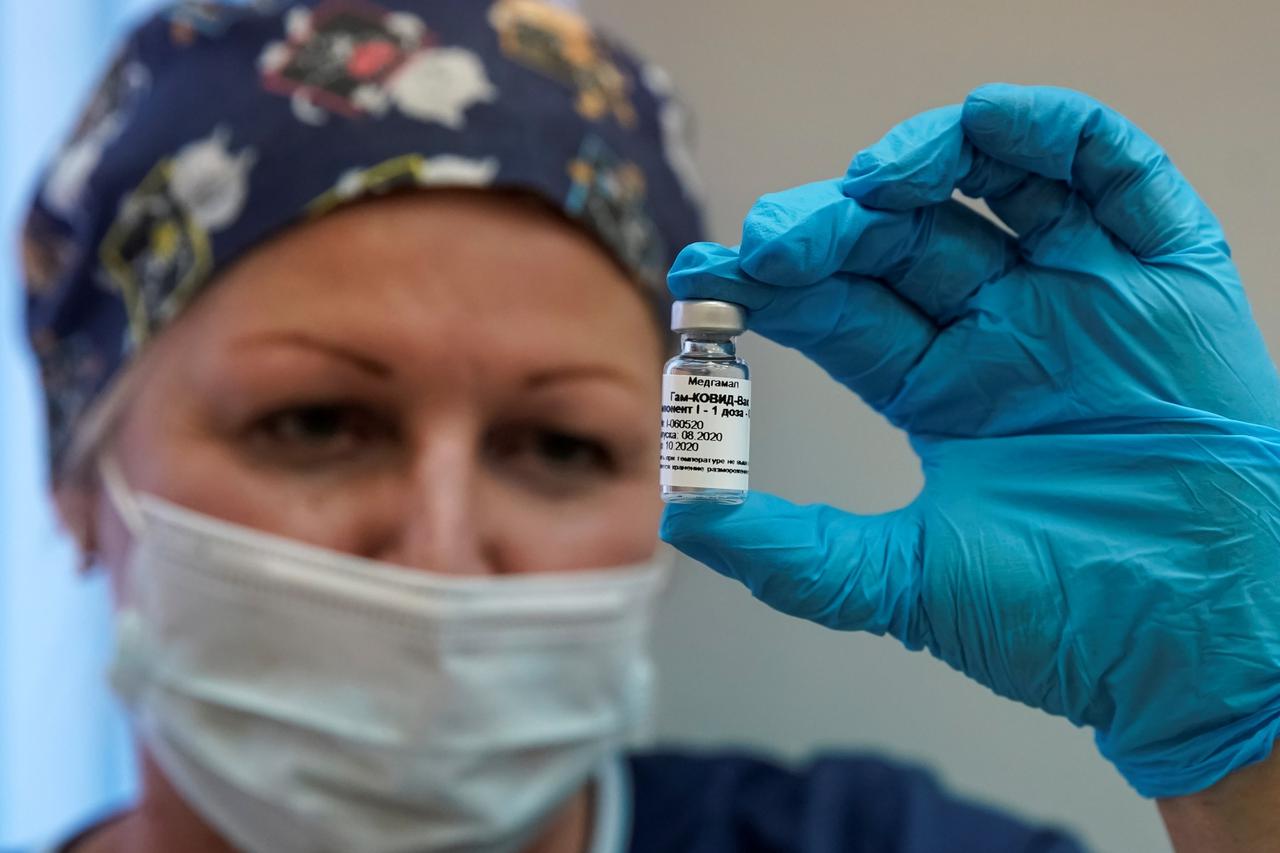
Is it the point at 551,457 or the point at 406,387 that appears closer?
the point at 406,387

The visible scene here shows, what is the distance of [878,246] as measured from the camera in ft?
2.11

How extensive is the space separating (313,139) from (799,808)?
953mm

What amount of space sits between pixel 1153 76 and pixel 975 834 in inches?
33.4

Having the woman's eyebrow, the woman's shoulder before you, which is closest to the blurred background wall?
the woman's shoulder

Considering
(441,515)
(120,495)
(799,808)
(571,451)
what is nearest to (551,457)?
(571,451)

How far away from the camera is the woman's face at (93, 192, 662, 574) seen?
103 centimetres

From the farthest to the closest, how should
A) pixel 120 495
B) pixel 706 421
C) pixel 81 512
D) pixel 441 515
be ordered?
pixel 81 512 < pixel 120 495 < pixel 441 515 < pixel 706 421

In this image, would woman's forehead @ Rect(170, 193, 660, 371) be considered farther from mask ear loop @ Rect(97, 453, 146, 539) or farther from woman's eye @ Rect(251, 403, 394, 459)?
mask ear loop @ Rect(97, 453, 146, 539)

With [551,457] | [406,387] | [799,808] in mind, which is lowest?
[799,808]

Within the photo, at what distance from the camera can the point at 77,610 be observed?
169 cm

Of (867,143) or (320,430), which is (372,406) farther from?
(867,143)

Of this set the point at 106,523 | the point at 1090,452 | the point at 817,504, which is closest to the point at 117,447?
the point at 106,523

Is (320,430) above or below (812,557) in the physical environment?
below

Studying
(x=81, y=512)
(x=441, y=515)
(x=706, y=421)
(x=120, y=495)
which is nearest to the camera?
(x=706, y=421)
